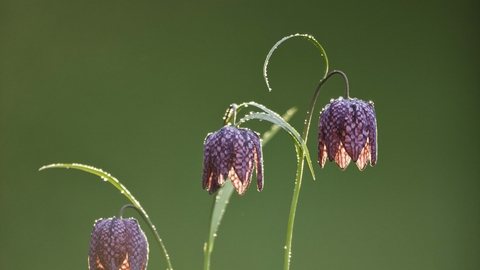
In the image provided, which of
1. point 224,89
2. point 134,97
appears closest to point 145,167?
point 134,97

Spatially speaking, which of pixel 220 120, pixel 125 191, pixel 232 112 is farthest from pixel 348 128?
pixel 220 120

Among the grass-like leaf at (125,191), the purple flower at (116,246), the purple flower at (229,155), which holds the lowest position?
the purple flower at (116,246)

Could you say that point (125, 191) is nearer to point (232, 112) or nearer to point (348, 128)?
point (232, 112)

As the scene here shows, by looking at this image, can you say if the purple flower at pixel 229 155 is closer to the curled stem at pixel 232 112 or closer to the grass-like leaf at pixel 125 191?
the curled stem at pixel 232 112

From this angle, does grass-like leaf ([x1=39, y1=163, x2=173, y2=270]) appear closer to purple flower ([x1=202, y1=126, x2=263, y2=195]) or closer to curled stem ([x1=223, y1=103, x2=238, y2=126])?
purple flower ([x1=202, y1=126, x2=263, y2=195])

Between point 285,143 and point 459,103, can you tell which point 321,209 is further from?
point 459,103

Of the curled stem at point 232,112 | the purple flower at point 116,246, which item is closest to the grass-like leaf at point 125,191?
the purple flower at point 116,246

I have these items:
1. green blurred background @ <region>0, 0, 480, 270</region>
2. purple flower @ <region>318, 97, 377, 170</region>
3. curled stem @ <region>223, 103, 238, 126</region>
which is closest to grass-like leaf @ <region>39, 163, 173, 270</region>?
curled stem @ <region>223, 103, 238, 126</region>
